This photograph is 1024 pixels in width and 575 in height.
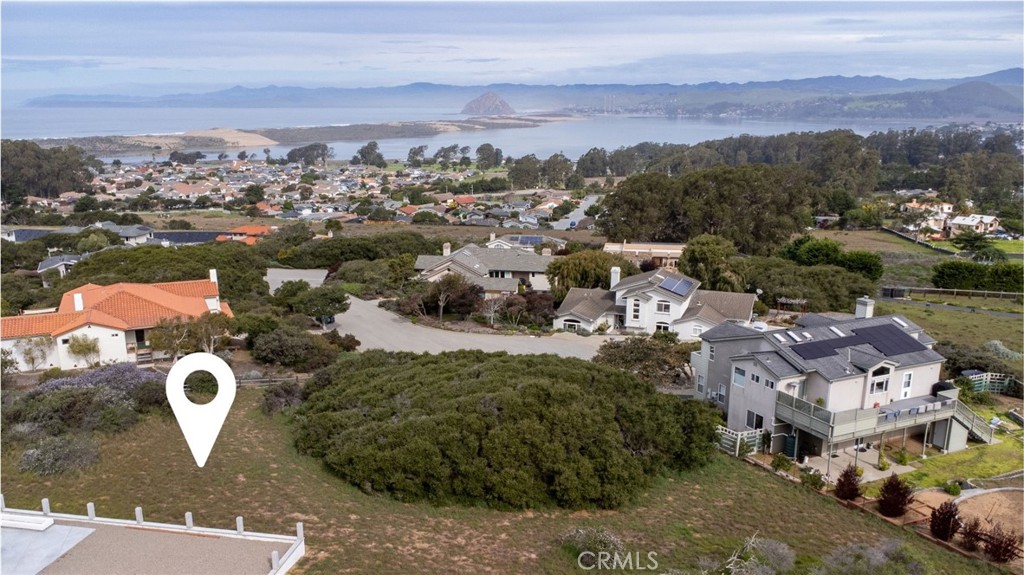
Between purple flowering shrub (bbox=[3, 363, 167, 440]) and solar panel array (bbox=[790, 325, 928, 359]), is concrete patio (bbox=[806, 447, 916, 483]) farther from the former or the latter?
purple flowering shrub (bbox=[3, 363, 167, 440])

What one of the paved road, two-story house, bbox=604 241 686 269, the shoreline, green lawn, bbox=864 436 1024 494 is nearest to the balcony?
green lawn, bbox=864 436 1024 494

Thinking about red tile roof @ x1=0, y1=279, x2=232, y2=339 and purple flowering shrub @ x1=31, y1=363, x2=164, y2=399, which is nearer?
purple flowering shrub @ x1=31, y1=363, x2=164, y2=399

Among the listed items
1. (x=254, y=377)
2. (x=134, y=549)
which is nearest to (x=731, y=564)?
(x=134, y=549)

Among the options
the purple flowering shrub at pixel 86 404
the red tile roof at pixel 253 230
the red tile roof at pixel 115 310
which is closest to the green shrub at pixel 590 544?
the purple flowering shrub at pixel 86 404

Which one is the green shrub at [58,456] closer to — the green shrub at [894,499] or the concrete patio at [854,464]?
the concrete patio at [854,464]

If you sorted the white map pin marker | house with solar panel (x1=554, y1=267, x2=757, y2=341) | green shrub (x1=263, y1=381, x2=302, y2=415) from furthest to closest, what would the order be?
house with solar panel (x1=554, y1=267, x2=757, y2=341)
green shrub (x1=263, y1=381, x2=302, y2=415)
the white map pin marker

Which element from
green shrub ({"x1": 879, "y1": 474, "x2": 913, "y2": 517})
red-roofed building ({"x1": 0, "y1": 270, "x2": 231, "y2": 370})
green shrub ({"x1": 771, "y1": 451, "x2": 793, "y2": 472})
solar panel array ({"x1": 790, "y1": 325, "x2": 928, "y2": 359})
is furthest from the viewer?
red-roofed building ({"x1": 0, "y1": 270, "x2": 231, "y2": 370})

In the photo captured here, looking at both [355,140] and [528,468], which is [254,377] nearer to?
[528,468]
